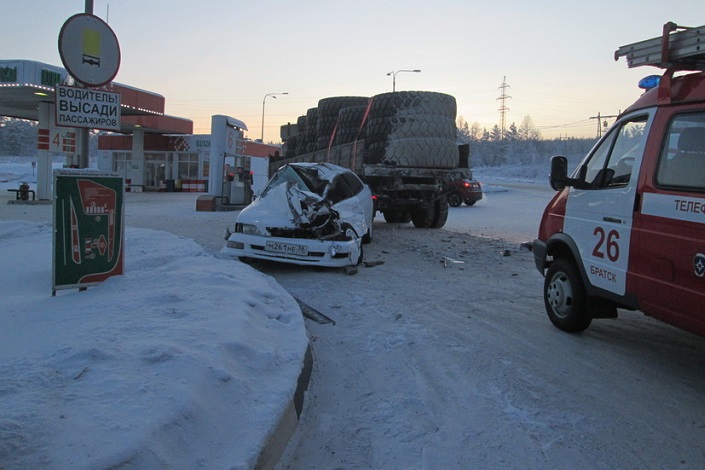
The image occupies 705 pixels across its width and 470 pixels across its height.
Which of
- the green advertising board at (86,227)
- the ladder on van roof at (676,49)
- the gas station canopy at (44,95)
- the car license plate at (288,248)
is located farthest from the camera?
the gas station canopy at (44,95)

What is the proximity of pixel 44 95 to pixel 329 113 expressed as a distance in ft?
39.6

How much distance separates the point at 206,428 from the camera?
2.76m

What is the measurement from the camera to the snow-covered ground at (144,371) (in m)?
2.43

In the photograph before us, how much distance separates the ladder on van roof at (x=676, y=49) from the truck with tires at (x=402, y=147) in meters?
8.16

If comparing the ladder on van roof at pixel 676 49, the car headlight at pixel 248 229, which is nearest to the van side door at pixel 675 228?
the ladder on van roof at pixel 676 49

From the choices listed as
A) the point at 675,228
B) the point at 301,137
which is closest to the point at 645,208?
the point at 675,228

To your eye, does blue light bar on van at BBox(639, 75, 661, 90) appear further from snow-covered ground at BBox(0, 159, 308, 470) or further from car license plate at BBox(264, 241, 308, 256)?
car license plate at BBox(264, 241, 308, 256)

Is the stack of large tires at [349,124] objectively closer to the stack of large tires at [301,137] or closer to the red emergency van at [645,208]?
the stack of large tires at [301,137]

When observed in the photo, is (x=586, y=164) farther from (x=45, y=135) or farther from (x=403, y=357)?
(x=45, y=135)

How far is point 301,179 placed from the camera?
30.8ft

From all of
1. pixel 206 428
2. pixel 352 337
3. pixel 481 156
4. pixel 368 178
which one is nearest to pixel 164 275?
pixel 352 337

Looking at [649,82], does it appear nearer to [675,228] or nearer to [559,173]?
[559,173]

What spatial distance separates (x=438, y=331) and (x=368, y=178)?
814 cm

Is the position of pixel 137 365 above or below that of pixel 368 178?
below
